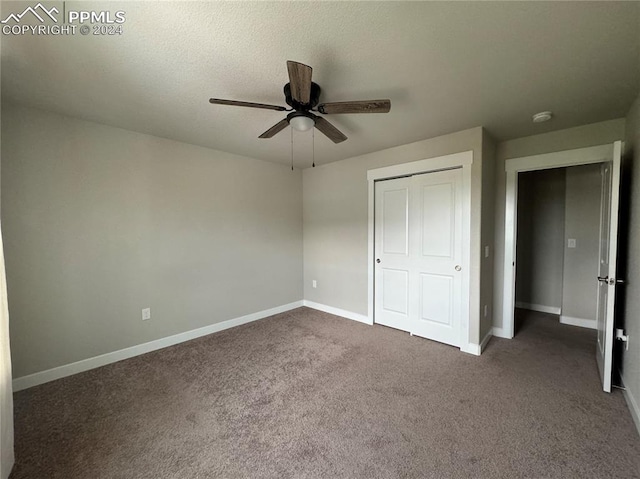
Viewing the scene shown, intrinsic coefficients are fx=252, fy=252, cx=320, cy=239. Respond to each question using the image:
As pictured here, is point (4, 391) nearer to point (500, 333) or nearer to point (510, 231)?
point (500, 333)

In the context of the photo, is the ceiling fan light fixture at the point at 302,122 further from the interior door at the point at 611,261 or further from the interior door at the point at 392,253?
the interior door at the point at 611,261

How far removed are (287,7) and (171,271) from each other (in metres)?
2.83

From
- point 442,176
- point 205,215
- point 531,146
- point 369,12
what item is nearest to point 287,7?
point 369,12

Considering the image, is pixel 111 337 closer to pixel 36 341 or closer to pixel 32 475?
pixel 36 341

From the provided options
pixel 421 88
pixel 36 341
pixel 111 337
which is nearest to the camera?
pixel 421 88

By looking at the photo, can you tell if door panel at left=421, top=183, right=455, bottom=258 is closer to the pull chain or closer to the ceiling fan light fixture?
the pull chain

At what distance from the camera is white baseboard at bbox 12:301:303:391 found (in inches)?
86.6

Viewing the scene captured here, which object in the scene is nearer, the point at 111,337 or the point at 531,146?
the point at 111,337

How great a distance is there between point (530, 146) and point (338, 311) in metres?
3.26

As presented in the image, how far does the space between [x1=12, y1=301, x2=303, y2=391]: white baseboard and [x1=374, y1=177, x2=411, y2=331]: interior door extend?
1.83 metres

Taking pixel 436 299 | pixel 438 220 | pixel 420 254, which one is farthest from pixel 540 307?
pixel 438 220

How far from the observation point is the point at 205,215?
10.7 feet

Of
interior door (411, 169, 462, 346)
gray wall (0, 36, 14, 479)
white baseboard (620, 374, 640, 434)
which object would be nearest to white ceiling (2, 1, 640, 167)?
interior door (411, 169, 462, 346)

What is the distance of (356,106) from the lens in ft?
5.48
